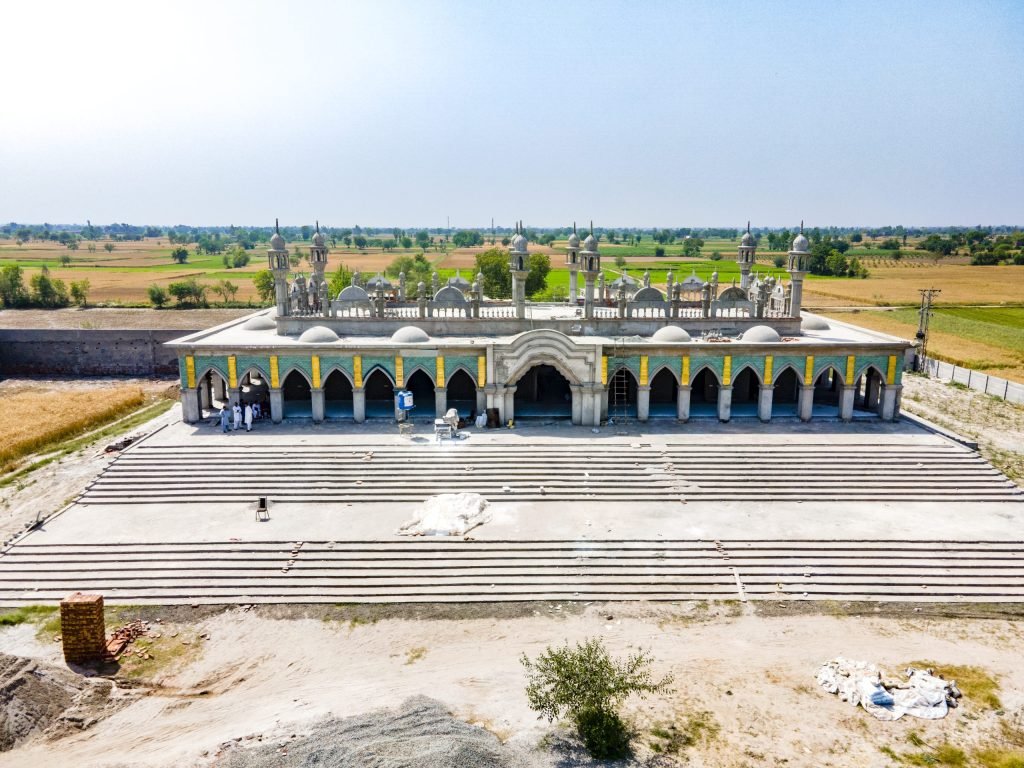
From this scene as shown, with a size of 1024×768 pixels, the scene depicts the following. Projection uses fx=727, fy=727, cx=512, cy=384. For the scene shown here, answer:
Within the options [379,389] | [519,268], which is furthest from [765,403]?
[379,389]

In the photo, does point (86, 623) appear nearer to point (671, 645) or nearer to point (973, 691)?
point (671, 645)

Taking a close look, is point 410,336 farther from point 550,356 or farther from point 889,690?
point 889,690

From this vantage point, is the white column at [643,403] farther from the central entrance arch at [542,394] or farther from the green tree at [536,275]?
the green tree at [536,275]

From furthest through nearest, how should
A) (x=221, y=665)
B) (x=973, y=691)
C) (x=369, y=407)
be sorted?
(x=369, y=407), (x=221, y=665), (x=973, y=691)

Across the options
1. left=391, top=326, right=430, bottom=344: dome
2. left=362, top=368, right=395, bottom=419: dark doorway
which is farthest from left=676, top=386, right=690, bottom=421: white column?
left=362, top=368, right=395, bottom=419: dark doorway

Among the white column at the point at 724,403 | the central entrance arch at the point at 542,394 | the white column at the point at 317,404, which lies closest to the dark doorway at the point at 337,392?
the white column at the point at 317,404

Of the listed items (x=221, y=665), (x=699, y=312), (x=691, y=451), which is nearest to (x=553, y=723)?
(x=221, y=665)
